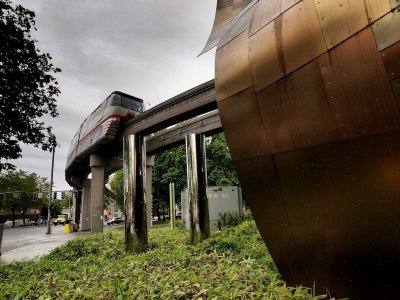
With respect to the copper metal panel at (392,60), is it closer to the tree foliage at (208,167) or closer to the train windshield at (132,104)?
the train windshield at (132,104)

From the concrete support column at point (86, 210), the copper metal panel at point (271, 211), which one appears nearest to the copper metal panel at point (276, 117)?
the copper metal panel at point (271, 211)

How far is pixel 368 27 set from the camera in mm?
3062

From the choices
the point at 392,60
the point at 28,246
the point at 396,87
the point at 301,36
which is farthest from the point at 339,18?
the point at 28,246

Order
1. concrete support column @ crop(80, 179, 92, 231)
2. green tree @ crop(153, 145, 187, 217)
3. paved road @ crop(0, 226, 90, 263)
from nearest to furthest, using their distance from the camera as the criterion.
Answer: paved road @ crop(0, 226, 90, 263), concrete support column @ crop(80, 179, 92, 231), green tree @ crop(153, 145, 187, 217)

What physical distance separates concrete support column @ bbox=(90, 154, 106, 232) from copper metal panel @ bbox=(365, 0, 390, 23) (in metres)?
23.0

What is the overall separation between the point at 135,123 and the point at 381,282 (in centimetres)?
1552

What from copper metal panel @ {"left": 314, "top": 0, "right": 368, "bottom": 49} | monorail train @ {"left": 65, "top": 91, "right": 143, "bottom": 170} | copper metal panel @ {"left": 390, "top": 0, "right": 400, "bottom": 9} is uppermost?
monorail train @ {"left": 65, "top": 91, "right": 143, "bottom": 170}

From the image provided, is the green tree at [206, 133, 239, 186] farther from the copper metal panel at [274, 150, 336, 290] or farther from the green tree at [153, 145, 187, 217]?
the copper metal panel at [274, 150, 336, 290]

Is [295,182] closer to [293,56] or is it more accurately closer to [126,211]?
[293,56]

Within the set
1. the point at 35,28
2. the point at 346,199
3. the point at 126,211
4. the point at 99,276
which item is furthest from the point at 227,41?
the point at 35,28

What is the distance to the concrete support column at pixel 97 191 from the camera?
23.3m

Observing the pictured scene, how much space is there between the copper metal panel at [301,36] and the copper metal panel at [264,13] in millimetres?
307

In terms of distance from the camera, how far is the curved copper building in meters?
3.06

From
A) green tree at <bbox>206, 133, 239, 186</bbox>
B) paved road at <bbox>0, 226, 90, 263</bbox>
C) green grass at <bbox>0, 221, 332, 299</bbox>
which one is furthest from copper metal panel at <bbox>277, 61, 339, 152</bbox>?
green tree at <bbox>206, 133, 239, 186</bbox>
